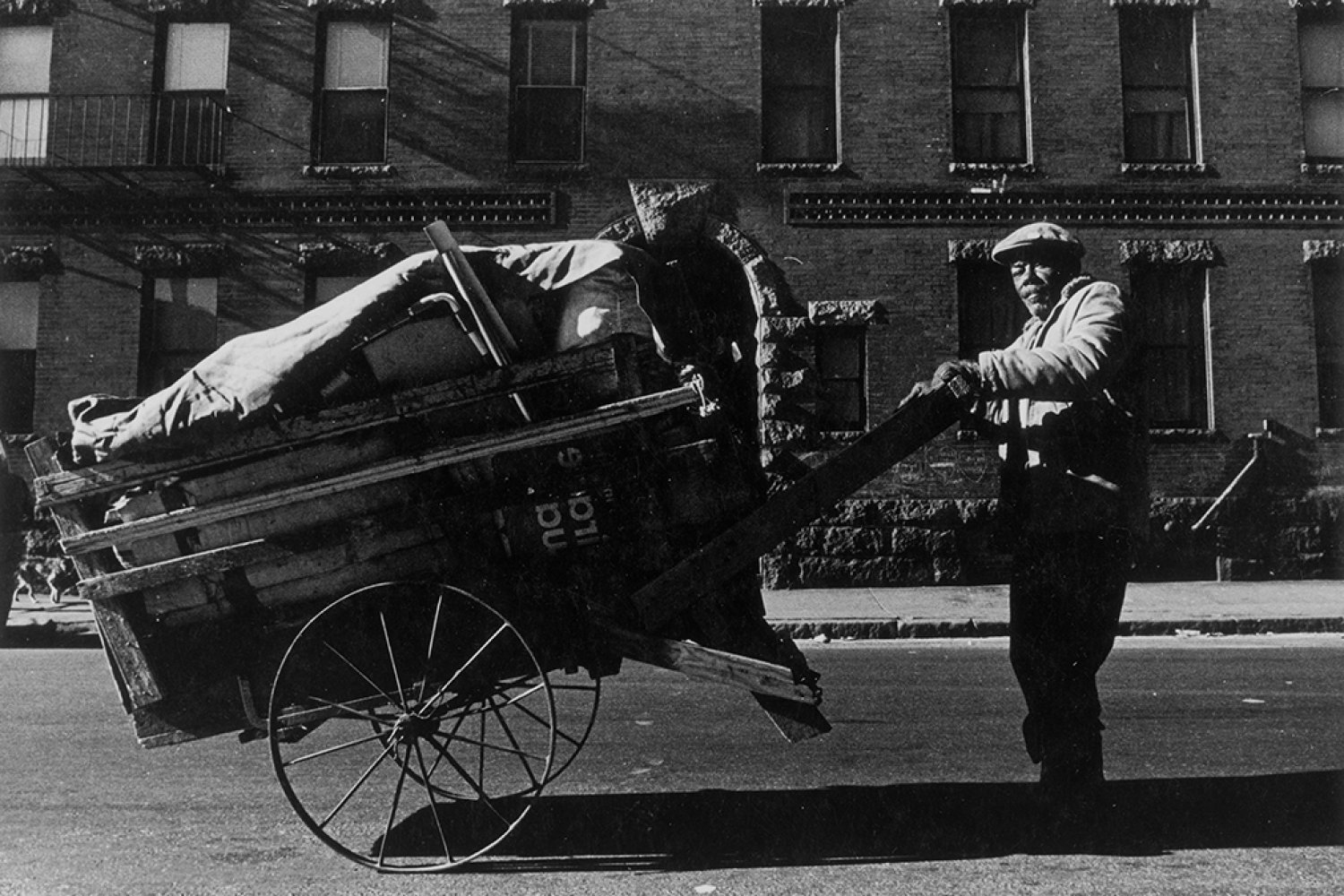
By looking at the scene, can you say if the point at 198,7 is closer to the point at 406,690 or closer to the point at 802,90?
the point at 802,90

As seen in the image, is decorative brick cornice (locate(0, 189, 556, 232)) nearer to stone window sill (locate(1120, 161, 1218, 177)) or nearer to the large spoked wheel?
stone window sill (locate(1120, 161, 1218, 177))

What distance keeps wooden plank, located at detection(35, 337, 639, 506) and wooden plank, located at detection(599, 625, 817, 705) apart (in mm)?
1052

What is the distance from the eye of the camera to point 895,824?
4.04 metres

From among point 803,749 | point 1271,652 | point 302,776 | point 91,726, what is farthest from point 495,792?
point 1271,652

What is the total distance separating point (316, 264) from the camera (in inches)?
567

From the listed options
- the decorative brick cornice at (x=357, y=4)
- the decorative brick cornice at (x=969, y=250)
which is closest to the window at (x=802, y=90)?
the decorative brick cornice at (x=969, y=250)

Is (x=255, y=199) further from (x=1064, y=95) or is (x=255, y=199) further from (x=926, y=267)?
(x=1064, y=95)

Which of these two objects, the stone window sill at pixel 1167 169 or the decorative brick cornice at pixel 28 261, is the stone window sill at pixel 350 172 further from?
the stone window sill at pixel 1167 169

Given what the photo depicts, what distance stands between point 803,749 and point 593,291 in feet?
9.75

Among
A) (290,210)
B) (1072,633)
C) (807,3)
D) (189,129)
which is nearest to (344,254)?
(290,210)

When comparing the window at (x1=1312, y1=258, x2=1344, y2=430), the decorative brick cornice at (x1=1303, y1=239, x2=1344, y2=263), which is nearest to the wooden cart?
the window at (x1=1312, y1=258, x2=1344, y2=430)

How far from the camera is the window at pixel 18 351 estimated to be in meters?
14.1

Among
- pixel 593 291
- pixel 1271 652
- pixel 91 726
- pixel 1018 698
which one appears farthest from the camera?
pixel 1271 652

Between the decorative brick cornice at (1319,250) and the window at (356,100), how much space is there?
13399 millimetres
